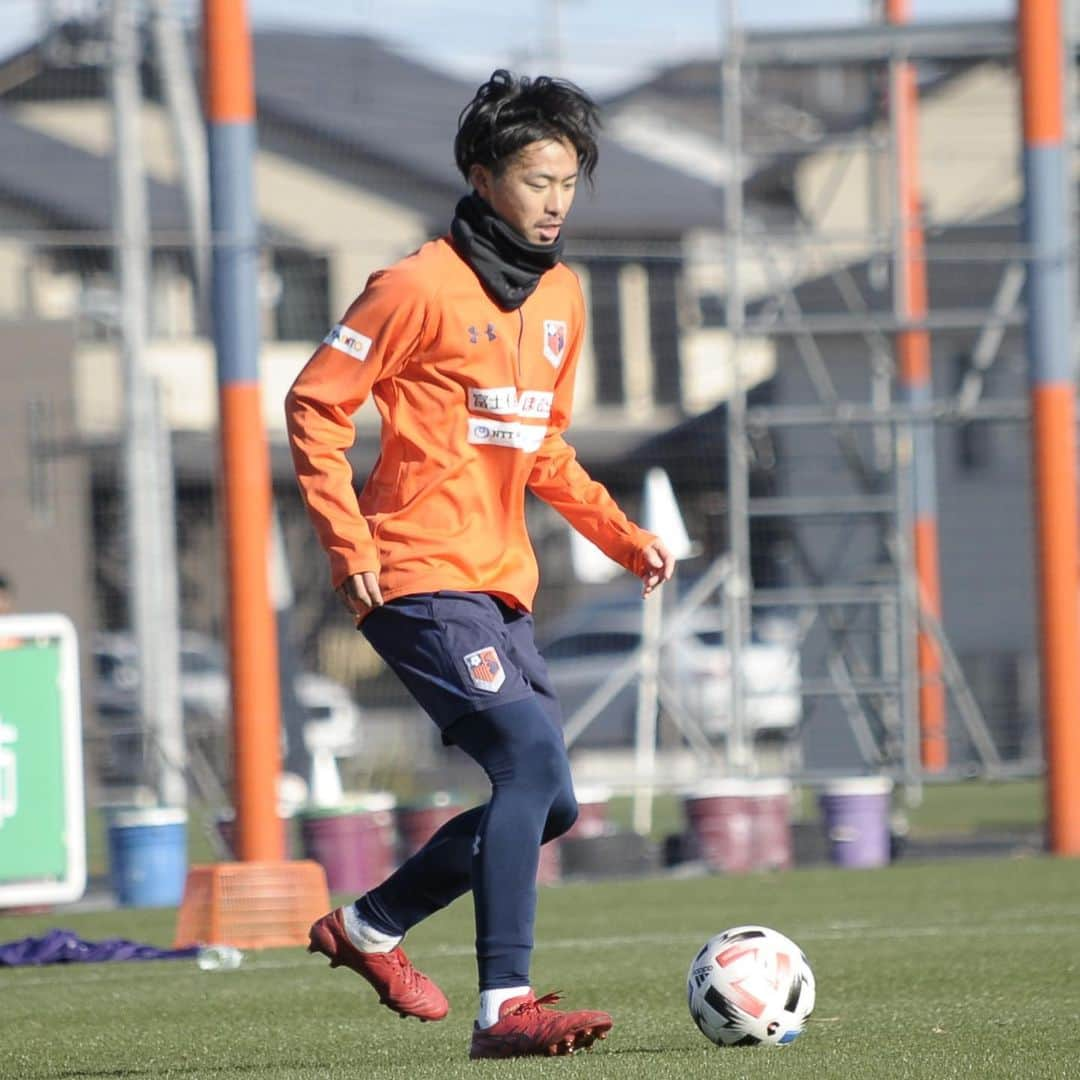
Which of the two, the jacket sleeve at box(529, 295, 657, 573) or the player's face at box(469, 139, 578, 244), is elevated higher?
the player's face at box(469, 139, 578, 244)

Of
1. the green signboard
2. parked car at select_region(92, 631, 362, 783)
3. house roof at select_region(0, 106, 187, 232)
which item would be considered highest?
house roof at select_region(0, 106, 187, 232)

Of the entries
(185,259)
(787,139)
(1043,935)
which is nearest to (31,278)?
(185,259)

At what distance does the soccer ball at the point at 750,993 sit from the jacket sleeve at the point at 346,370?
1286mm

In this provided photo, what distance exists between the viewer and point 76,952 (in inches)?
362

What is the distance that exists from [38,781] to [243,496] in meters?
1.74

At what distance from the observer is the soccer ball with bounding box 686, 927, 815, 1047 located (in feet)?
18.8

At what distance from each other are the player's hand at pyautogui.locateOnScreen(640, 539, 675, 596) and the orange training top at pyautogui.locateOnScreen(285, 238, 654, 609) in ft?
1.15

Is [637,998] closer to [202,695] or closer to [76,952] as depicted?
[76,952]

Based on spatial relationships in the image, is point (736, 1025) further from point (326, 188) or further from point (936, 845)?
point (326, 188)

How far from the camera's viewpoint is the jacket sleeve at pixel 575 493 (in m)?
6.08

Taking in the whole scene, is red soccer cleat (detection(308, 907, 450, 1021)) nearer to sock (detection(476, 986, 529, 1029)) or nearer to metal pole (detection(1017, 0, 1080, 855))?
sock (detection(476, 986, 529, 1029))

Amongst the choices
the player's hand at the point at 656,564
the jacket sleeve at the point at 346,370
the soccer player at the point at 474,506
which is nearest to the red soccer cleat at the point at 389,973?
the soccer player at the point at 474,506

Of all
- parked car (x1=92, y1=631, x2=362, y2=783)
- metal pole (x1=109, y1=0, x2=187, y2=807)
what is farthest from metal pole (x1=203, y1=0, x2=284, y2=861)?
parked car (x1=92, y1=631, x2=362, y2=783)

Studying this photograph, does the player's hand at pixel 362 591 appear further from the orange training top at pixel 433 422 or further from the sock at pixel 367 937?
the sock at pixel 367 937
